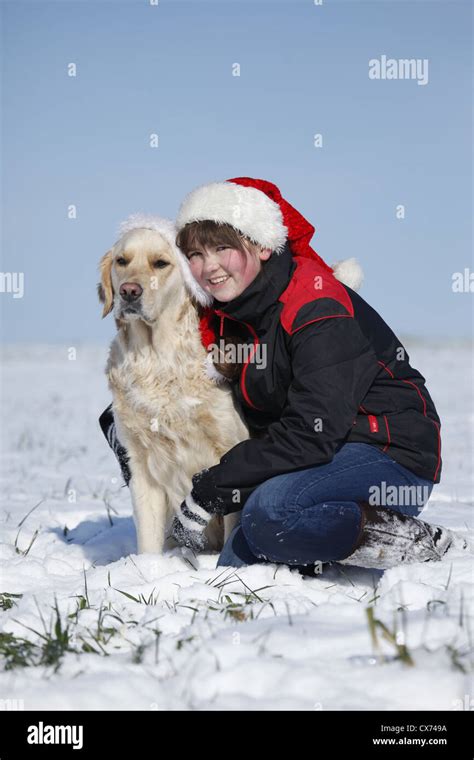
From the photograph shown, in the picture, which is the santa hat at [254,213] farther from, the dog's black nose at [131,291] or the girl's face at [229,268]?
the dog's black nose at [131,291]

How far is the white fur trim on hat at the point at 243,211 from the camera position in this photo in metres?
3.19

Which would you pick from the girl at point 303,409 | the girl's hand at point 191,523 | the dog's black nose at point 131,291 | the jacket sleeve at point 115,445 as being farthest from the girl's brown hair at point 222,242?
the jacket sleeve at point 115,445

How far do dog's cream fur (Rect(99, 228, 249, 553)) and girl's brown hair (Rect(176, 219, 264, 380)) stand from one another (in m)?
0.09

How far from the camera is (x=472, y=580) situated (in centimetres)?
271

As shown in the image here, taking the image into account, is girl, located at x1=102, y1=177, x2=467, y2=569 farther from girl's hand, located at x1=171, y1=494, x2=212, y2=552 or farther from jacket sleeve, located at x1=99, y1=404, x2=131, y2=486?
jacket sleeve, located at x1=99, y1=404, x2=131, y2=486

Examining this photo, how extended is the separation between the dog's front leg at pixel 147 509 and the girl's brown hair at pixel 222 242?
2.21 feet

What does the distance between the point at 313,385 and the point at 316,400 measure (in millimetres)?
57

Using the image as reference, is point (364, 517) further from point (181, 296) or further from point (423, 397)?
point (181, 296)

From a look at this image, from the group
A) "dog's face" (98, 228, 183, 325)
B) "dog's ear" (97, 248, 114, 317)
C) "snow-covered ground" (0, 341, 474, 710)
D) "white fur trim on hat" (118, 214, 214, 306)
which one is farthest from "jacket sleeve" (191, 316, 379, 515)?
"dog's ear" (97, 248, 114, 317)

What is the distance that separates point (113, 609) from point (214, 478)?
78 centimetres

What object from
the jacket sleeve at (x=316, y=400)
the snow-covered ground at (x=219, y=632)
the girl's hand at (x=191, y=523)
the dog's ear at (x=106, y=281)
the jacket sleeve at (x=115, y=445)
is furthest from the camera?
the jacket sleeve at (x=115, y=445)
